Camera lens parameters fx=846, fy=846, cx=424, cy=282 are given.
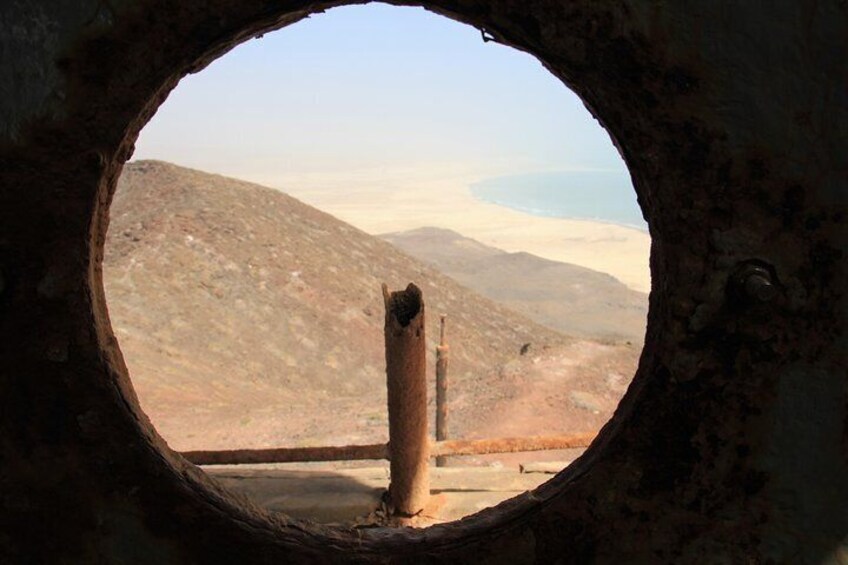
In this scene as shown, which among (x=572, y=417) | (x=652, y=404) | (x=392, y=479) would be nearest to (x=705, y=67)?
(x=652, y=404)

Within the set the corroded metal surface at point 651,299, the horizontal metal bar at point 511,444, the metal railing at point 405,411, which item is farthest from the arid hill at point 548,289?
the corroded metal surface at point 651,299

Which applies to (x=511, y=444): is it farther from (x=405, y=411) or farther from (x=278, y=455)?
(x=278, y=455)

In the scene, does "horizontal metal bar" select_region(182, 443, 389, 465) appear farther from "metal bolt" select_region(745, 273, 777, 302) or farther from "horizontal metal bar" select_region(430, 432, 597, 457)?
"metal bolt" select_region(745, 273, 777, 302)

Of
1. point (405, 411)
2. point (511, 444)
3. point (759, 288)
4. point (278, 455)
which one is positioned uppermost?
point (759, 288)

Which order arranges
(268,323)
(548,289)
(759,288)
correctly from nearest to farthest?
(759,288), (268,323), (548,289)

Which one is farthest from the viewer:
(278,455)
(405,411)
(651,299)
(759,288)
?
(278,455)

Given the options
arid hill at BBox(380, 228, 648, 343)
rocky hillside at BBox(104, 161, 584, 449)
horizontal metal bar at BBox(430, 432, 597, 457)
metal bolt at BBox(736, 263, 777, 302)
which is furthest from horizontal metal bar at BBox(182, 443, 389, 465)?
arid hill at BBox(380, 228, 648, 343)

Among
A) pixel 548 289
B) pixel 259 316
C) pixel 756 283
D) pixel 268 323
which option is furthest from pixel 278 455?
pixel 548 289
